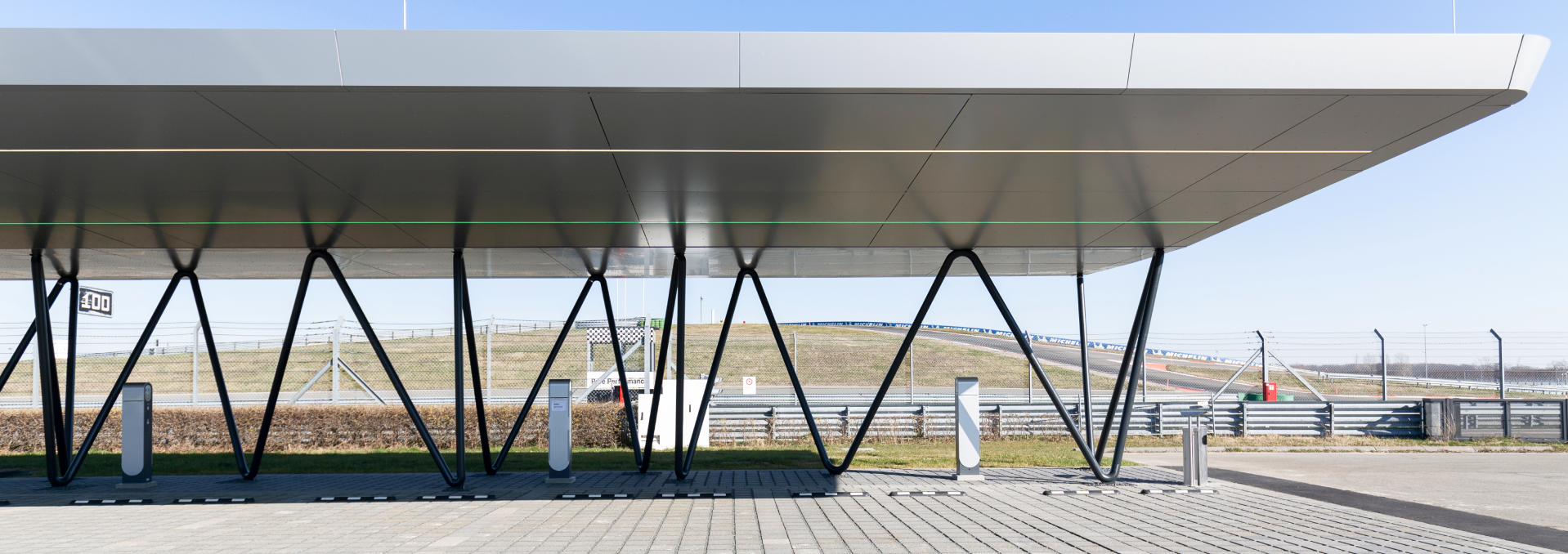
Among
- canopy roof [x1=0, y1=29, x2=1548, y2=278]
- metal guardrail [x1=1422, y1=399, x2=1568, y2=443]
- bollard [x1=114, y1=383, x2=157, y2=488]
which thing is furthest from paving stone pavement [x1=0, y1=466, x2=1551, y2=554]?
metal guardrail [x1=1422, y1=399, x2=1568, y2=443]

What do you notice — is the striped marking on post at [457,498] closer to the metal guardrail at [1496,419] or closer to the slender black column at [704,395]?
the slender black column at [704,395]

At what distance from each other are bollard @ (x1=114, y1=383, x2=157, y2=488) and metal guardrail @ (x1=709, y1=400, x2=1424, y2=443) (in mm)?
8561

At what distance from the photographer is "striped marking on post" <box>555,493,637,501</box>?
9.09m

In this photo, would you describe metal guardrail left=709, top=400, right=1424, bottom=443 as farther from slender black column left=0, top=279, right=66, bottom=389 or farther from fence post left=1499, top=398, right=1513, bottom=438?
slender black column left=0, top=279, right=66, bottom=389

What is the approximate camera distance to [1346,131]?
555 cm

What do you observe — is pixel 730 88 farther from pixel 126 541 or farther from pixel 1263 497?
pixel 1263 497

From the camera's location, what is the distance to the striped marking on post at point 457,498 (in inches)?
361

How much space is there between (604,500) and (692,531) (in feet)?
7.07

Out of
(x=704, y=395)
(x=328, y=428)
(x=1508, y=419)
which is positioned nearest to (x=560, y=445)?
(x=704, y=395)

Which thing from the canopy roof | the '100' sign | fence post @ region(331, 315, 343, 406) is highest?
the canopy roof

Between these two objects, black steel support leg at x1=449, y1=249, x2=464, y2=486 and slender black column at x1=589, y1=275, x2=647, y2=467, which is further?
slender black column at x1=589, y1=275, x2=647, y2=467

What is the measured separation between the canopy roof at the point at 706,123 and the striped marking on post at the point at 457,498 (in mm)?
2913

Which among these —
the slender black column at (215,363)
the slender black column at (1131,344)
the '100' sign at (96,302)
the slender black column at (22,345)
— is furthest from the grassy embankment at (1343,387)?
the '100' sign at (96,302)

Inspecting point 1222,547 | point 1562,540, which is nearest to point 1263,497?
point 1562,540
